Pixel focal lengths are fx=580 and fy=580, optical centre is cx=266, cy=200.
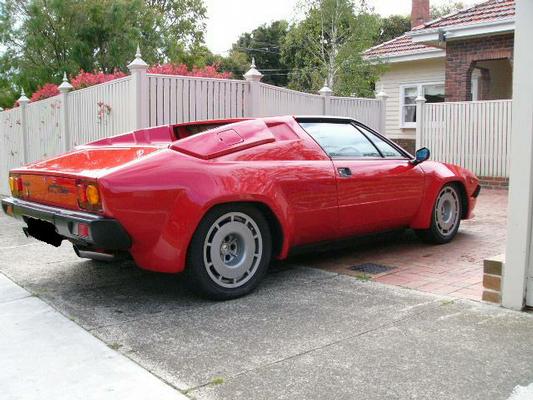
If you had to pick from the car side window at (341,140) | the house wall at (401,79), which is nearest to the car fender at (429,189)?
the car side window at (341,140)

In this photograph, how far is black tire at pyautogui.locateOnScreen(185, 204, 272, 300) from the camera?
429cm

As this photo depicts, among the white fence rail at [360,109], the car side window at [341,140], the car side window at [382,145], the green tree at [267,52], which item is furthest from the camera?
the green tree at [267,52]

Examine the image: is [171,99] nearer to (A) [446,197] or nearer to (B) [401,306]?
(A) [446,197]

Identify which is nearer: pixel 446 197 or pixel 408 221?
pixel 408 221

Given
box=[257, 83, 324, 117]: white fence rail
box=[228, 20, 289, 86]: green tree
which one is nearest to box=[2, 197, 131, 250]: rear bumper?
box=[257, 83, 324, 117]: white fence rail

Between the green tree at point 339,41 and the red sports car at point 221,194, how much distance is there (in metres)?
12.7

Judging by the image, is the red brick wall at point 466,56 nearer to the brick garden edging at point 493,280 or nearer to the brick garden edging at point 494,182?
the brick garden edging at point 494,182

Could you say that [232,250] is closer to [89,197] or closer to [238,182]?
[238,182]

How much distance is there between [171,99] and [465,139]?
25.7 ft

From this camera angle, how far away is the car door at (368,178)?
17.4 ft

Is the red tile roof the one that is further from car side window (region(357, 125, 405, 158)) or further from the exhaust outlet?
the exhaust outlet

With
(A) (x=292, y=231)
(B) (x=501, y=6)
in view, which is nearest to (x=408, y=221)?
(A) (x=292, y=231)

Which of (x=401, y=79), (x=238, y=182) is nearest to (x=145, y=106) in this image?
(x=238, y=182)

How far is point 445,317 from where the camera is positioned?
402 cm
